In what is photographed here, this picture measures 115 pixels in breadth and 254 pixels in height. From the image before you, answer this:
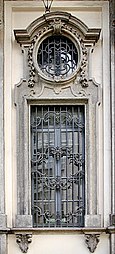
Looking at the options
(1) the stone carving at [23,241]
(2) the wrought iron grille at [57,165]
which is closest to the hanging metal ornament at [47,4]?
(2) the wrought iron grille at [57,165]

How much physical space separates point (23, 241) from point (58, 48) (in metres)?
3.33

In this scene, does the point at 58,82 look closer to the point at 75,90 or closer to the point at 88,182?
the point at 75,90

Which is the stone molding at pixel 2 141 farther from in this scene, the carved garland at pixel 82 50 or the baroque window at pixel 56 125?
the carved garland at pixel 82 50

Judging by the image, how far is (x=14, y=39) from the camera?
43.2ft

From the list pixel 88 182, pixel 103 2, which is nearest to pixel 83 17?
pixel 103 2

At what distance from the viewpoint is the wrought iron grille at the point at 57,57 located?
13.2 metres

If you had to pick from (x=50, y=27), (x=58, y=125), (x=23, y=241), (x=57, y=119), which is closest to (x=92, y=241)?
(x=23, y=241)

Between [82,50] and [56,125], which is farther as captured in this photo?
[56,125]

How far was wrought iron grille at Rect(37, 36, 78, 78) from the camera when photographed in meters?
13.2

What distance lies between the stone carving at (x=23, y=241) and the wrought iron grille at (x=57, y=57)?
279 cm

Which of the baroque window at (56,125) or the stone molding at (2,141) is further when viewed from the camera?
the baroque window at (56,125)

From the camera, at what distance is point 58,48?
521 inches

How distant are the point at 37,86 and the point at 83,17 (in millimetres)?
1429

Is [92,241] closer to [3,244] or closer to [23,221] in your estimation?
[23,221]
